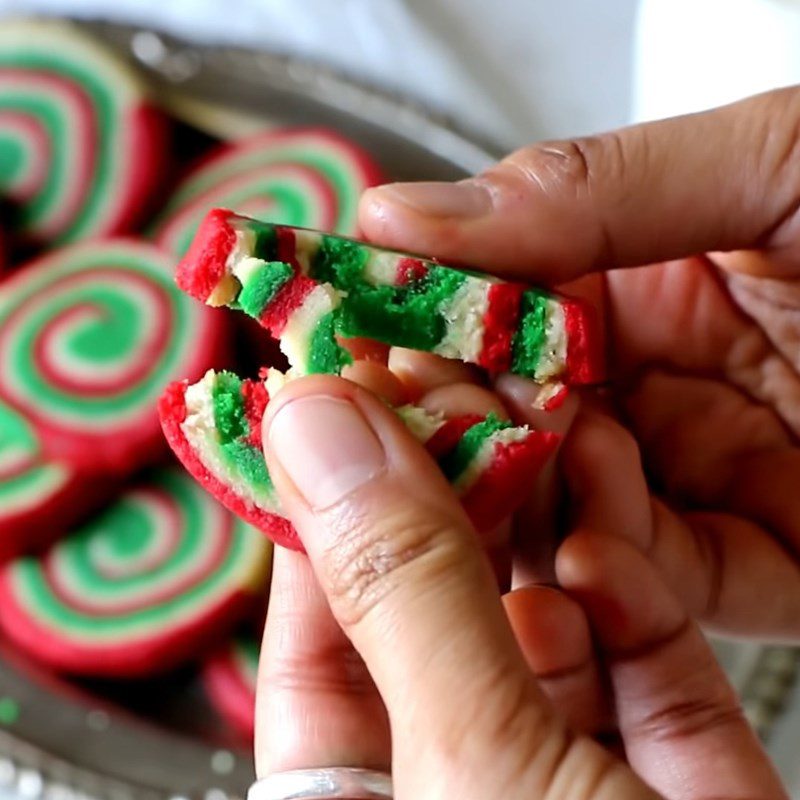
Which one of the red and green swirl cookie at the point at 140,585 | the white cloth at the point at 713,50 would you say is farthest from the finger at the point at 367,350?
the white cloth at the point at 713,50

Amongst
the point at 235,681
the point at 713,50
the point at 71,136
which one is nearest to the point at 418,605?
the point at 235,681

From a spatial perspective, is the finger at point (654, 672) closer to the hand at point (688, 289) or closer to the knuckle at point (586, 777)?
the hand at point (688, 289)

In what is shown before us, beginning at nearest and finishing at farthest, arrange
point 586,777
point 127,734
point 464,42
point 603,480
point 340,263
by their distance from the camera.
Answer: point 586,777 < point 340,263 < point 603,480 < point 127,734 < point 464,42

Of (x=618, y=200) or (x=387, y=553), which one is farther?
(x=618, y=200)

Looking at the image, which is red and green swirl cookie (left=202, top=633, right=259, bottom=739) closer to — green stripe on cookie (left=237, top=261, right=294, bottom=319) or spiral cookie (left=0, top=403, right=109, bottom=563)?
spiral cookie (left=0, top=403, right=109, bottom=563)

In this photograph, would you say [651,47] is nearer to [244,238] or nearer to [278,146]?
[278,146]

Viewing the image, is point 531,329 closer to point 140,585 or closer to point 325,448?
point 325,448

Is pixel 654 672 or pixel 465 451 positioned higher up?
pixel 465 451
